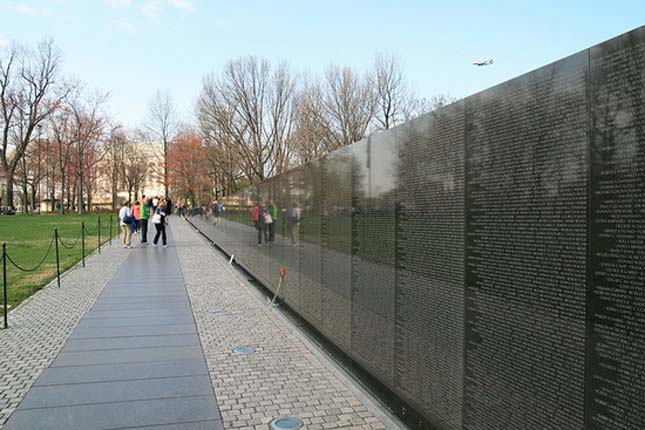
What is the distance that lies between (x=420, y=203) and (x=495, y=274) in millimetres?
1176

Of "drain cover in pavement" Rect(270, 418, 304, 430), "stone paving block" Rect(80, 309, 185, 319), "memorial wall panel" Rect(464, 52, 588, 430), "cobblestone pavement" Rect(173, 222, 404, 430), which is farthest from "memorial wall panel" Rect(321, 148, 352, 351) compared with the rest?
"stone paving block" Rect(80, 309, 185, 319)

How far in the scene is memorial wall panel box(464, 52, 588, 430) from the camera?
108 inches

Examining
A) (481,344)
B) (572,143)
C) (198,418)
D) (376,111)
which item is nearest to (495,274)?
(481,344)

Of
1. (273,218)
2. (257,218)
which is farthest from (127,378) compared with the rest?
(257,218)

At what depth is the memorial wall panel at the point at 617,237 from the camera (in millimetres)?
2371

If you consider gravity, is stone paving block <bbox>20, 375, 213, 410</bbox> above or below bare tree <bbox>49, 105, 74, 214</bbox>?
below

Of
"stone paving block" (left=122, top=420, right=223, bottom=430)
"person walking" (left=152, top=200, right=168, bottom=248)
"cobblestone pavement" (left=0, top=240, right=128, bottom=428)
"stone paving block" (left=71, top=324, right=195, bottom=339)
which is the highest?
"person walking" (left=152, top=200, right=168, bottom=248)

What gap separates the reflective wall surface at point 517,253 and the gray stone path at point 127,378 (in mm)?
1857

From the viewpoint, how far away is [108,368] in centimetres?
604

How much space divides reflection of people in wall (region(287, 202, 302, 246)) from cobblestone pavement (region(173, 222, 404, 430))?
131 cm

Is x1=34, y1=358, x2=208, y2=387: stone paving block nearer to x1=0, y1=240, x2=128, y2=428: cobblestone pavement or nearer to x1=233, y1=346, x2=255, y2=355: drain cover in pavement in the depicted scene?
x1=0, y1=240, x2=128, y2=428: cobblestone pavement

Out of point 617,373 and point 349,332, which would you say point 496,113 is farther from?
point 349,332

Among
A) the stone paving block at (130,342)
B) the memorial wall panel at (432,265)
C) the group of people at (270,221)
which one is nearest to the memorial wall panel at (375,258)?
the memorial wall panel at (432,265)

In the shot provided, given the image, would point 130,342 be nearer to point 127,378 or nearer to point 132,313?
point 127,378
